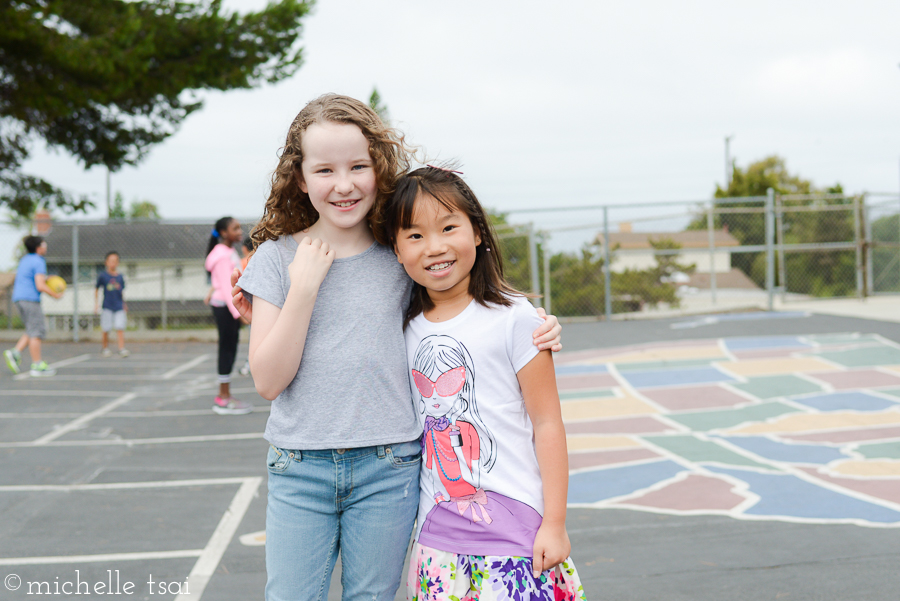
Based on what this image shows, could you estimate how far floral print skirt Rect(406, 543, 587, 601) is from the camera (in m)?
1.55

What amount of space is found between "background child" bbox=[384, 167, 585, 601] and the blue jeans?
0.24 ft

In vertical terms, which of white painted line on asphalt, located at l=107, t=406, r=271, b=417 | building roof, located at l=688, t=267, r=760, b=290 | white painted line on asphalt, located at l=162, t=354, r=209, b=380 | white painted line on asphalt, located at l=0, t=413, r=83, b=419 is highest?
building roof, located at l=688, t=267, r=760, b=290

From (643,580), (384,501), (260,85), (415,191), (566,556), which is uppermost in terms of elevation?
(260,85)

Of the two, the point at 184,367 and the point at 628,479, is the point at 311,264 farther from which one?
the point at 184,367

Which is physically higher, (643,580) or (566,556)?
(566,556)

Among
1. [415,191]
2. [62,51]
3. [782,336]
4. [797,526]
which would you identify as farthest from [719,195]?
[415,191]

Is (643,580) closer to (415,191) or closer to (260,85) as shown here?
(415,191)

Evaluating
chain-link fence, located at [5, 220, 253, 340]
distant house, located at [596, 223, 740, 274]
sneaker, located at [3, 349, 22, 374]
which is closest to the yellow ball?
chain-link fence, located at [5, 220, 253, 340]

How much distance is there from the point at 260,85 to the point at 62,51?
289 cm

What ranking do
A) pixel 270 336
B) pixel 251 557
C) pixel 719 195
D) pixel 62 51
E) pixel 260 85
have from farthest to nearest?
pixel 719 195 < pixel 260 85 < pixel 62 51 < pixel 251 557 < pixel 270 336

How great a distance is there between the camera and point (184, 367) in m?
9.66

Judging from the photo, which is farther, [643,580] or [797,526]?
[797,526]

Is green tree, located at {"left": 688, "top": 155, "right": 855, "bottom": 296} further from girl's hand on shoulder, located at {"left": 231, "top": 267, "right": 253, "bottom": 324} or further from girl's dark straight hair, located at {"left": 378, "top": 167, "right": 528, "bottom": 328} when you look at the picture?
girl's hand on shoulder, located at {"left": 231, "top": 267, "right": 253, "bottom": 324}

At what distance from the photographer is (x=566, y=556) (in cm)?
158
